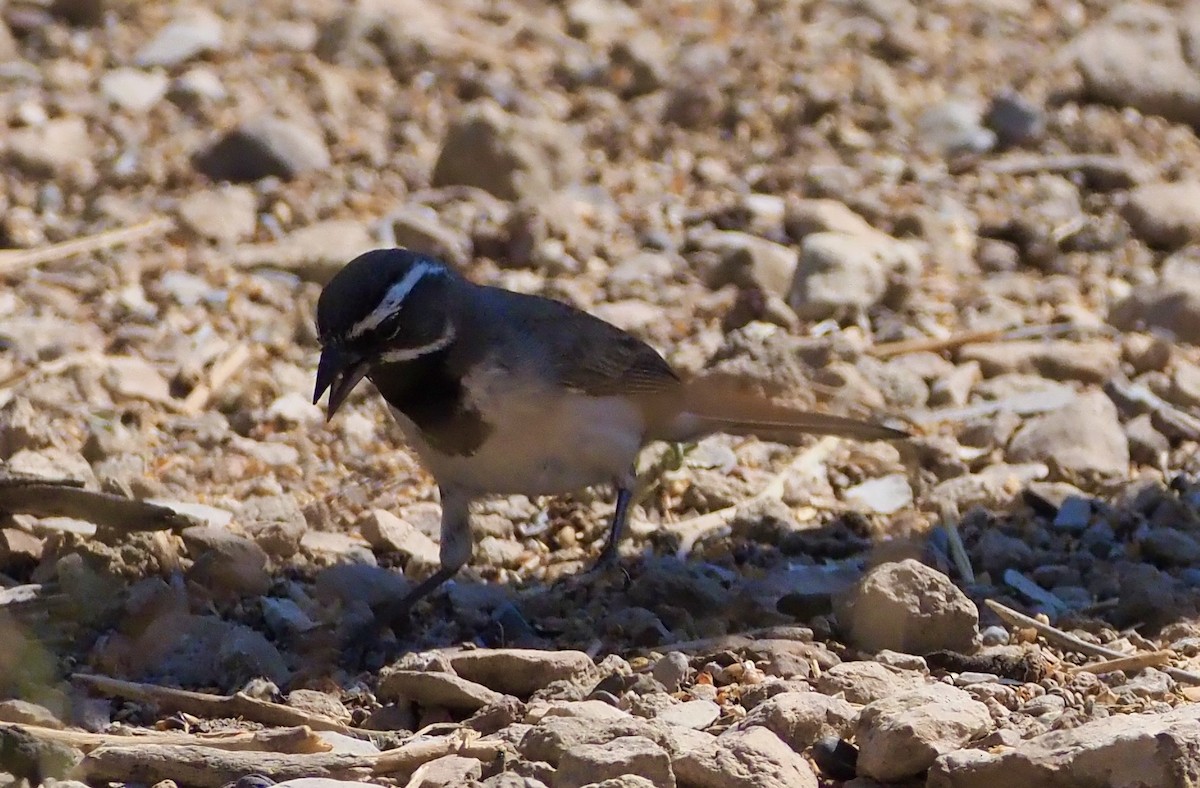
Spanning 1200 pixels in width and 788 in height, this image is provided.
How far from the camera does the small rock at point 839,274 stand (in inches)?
362

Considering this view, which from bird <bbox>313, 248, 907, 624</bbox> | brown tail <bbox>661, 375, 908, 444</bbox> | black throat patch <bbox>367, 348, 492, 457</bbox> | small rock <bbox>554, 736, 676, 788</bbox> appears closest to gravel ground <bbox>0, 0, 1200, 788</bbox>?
small rock <bbox>554, 736, 676, 788</bbox>

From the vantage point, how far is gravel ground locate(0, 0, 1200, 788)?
512cm

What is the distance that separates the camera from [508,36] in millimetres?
12586

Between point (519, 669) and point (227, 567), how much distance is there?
1.40 meters

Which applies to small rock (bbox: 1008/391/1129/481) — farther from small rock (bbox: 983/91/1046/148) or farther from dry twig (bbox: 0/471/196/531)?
small rock (bbox: 983/91/1046/148)

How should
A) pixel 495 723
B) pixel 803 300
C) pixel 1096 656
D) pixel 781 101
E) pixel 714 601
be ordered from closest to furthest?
pixel 495 723 < pixel 1096 656 < pixel 714 601 < pixel 803 300 < pixel 781 101

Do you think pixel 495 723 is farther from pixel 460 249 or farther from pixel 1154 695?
pixel 460 249

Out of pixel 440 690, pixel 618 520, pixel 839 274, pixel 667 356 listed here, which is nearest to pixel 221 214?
pixel 667 356

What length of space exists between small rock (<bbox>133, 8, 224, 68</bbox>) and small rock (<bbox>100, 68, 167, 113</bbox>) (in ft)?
0.54

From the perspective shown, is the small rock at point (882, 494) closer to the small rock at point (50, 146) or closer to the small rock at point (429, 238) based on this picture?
the small rock at point (429, 238)

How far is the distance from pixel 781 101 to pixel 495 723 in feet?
24.4

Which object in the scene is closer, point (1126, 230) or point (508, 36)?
point (1126, 230)

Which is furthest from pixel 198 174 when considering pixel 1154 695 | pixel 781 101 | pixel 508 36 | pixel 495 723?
pixel 1154 695

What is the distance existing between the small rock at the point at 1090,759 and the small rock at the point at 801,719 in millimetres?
390
